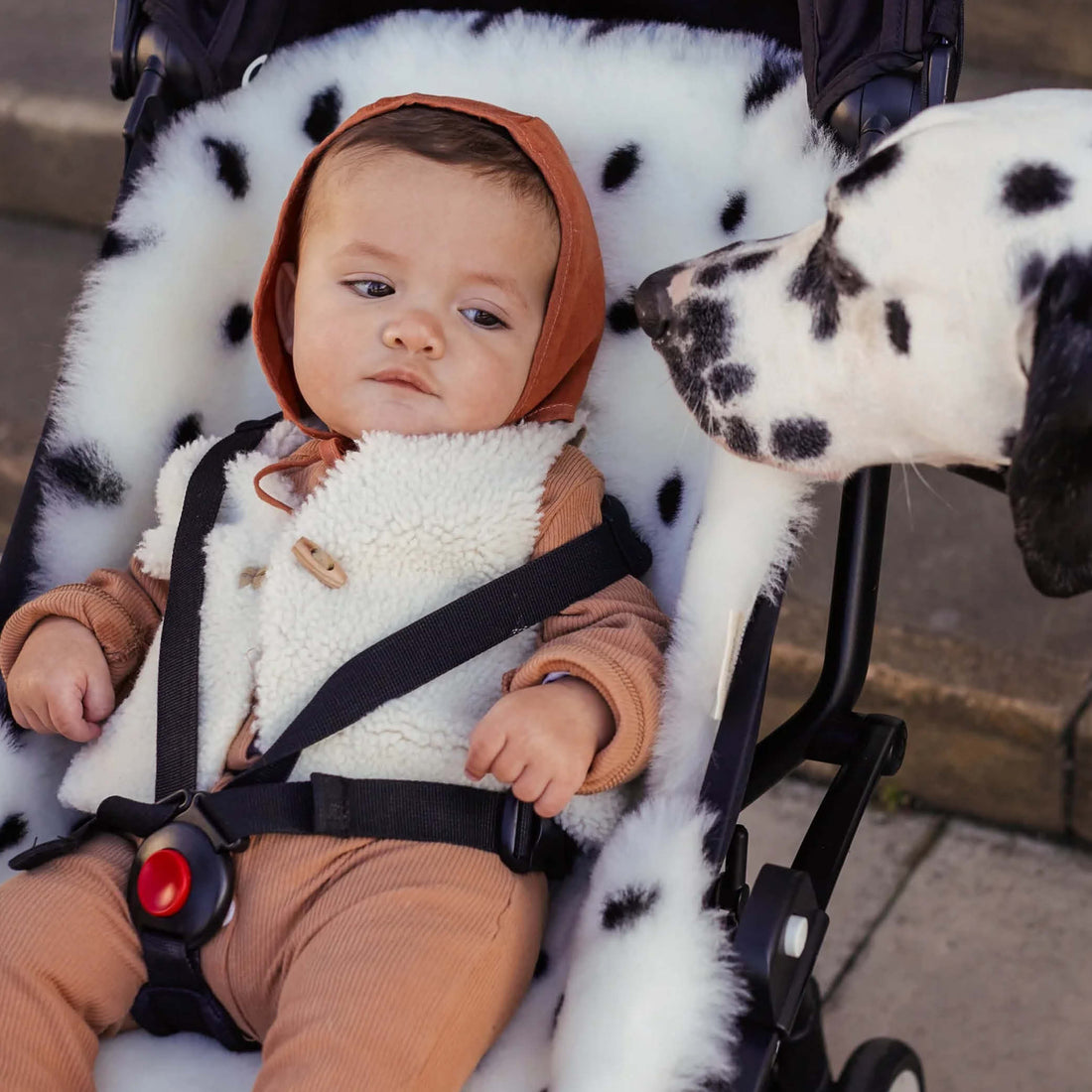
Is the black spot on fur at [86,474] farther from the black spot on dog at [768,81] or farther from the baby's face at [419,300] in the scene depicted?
the black spot on dog at [768,81]

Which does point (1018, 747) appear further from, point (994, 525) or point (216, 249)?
point (216, 249)

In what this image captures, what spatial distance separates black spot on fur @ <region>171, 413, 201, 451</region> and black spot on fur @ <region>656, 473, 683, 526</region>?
60cm

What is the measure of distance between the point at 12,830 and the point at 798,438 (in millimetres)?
978

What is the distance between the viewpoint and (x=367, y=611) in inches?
58.5

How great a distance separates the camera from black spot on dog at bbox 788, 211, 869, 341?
1.31 m

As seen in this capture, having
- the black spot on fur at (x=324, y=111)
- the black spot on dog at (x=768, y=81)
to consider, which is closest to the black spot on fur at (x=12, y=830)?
the black spot on fur at (x=324, y=111)

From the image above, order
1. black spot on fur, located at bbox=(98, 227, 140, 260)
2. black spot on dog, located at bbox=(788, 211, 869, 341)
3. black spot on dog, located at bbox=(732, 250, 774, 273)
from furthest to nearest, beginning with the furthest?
black spot on fur, located at bbox=(98, 227, 140, 260), black spot on dog, located at bbox=(732, 250, 774, 273), black spot on dog, located at bbox=(788, 211, 869, 341)

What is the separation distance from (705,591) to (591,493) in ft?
0.76

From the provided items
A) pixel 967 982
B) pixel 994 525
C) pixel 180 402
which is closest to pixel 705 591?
pixel 180 402

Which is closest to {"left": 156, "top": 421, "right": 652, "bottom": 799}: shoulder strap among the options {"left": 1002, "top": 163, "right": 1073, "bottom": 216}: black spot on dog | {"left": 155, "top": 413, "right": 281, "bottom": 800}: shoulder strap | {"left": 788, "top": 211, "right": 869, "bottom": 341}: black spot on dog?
{"left": 155, "top": 413, "right": 281, "bottom": 800}: shoulder strap

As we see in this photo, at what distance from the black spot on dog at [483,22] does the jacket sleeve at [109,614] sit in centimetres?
83

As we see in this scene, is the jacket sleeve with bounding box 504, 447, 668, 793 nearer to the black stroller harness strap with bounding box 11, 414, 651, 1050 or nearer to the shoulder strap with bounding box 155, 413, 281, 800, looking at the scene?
the black stroller harness strap with bounding box 11, 414, 651, 1050

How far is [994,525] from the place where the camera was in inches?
112

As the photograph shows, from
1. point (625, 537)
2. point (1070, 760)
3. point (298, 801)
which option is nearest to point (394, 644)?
point (298, 801)
